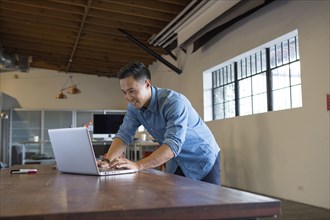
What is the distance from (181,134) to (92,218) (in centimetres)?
93

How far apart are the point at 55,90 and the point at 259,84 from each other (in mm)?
7757

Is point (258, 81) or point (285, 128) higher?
point (258, 81)

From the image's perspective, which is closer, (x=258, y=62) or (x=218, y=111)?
(x=258, y=62)

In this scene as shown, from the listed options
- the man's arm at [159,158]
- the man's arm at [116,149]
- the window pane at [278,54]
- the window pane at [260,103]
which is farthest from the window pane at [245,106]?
the man's arm at [159,158]

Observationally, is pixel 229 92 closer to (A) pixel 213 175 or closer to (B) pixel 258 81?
(B) pixel 258 81

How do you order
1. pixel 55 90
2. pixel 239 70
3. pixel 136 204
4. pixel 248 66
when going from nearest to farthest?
1. pixel 136 204
2. pixel 248 66
3. pixel 239 70
4. pixel 55 90

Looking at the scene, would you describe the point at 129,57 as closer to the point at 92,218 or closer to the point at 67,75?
the point at 67,75

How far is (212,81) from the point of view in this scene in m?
6.81

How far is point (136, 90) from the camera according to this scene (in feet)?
5.69

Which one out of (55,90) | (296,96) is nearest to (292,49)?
(296,96)

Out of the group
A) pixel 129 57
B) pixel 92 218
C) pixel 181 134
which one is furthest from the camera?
pixel 129 57

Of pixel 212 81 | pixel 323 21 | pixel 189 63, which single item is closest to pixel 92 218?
pixel 323 21

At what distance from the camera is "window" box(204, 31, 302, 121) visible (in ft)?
15.0

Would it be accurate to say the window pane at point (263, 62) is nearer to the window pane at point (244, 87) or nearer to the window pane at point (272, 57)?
the window pane at point (272, 57)
